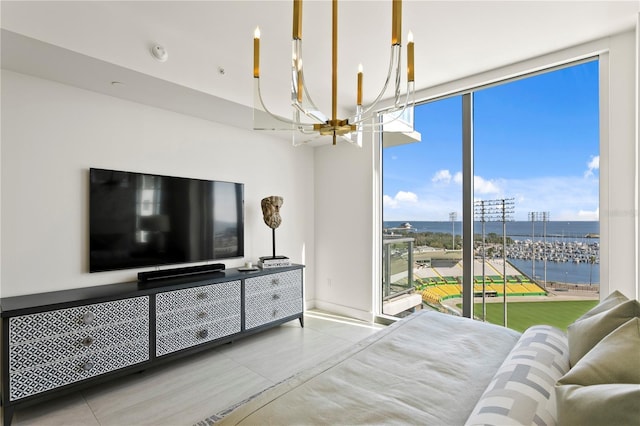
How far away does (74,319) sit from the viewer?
2.12 m

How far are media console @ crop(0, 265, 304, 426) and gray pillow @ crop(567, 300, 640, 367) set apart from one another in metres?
2.58

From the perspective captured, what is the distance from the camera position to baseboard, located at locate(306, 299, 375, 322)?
3.85 m

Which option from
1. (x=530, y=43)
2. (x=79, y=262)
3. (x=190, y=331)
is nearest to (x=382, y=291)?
(x=190, y=331)

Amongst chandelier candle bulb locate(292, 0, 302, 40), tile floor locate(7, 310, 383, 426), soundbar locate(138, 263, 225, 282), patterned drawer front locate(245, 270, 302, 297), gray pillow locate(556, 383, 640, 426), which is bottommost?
tile floor locate(7, 310, 383, 426)

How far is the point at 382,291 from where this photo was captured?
154 inches

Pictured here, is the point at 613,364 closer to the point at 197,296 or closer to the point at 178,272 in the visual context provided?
the point at 197,296

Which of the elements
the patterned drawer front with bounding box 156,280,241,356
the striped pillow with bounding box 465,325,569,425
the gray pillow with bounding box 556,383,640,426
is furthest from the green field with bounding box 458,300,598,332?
the patterned drawer front with bounding box 156,280,241,356

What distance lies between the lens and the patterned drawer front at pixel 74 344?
1925 millimetres

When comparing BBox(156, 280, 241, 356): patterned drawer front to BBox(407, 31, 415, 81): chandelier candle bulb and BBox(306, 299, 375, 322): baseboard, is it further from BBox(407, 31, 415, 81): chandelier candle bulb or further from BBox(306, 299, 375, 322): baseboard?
BBox(407, 31, 415, 81): chandelier candle bulb

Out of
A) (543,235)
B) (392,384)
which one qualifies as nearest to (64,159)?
(392,384)

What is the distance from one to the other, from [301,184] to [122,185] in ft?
7.27

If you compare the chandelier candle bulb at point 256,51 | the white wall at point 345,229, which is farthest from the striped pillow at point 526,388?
the white wall at point 345,229

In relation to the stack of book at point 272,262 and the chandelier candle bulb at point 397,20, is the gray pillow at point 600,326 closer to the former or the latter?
the chandelier candle bulb at point 397,20

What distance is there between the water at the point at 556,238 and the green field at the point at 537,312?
21cm
